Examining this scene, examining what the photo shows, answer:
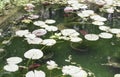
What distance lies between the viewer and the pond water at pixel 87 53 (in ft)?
6.68

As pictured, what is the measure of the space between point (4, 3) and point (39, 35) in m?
0.70

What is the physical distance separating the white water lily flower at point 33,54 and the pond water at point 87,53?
9cm

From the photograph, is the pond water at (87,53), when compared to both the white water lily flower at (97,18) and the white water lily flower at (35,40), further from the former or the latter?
the white water lily flower at (97,18)

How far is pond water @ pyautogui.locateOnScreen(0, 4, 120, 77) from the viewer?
2035mm

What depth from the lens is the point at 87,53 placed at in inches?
87.8

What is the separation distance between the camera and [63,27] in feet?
8.66

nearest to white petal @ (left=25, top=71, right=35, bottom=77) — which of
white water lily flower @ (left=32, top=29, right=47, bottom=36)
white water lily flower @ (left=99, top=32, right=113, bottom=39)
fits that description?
white water lily flower @ (left=32, top=29, right=47, bottom=36)

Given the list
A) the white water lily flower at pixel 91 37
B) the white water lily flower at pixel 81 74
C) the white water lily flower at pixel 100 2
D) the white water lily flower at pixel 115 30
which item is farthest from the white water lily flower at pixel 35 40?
the white water lily flower at pixel 100 2

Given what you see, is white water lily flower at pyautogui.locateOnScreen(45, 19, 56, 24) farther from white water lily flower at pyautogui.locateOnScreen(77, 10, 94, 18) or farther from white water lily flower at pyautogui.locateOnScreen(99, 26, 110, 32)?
white water lily flower at pyautogui.locateOnScreen(99, 26, 110, 32)

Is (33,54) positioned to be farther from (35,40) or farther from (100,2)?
(100,2)

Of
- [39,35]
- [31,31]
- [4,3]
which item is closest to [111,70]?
[39,35]

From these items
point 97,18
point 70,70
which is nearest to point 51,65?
point 70,70

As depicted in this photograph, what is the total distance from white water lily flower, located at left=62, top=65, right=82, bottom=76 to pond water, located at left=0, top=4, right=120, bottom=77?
6 centimetres

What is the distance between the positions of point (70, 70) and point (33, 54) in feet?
1.10
